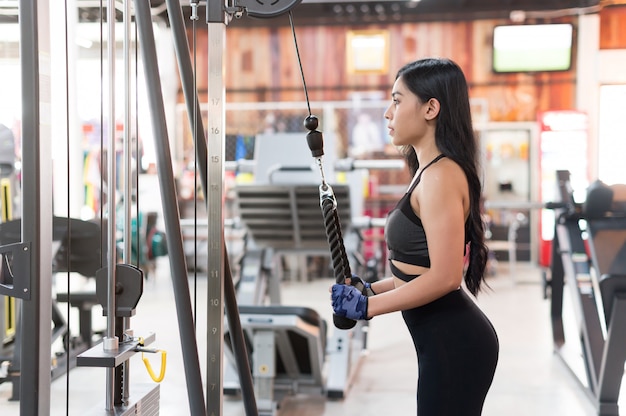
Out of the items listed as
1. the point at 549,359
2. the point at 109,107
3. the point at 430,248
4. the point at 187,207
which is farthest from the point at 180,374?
the point at 187,207

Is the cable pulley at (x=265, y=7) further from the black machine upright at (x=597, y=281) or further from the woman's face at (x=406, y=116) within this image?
the black machine upright at (x=597, y=281)

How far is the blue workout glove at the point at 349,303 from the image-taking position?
1.68 metres

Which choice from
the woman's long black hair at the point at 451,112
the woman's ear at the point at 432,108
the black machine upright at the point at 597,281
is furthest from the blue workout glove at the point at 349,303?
the black machine upright at the point at 597,281

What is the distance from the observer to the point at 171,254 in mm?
1970

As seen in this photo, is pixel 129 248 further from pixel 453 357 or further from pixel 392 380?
pixel 392 380

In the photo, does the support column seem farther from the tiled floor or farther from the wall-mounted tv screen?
the wall-mounted tv screen

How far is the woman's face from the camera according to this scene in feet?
5.80

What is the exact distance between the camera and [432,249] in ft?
5.33

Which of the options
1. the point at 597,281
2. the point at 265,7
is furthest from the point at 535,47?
the point at 265,7

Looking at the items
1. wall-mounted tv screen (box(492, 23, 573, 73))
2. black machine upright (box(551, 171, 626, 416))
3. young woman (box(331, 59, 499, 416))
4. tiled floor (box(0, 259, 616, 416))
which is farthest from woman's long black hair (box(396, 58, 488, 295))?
wall-mounted tv screen (box(492, 23, 573, 73))

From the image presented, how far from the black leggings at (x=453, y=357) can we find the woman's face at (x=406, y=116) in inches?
15.9

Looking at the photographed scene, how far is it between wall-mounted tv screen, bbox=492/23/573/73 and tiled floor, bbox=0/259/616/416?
13.6 feet

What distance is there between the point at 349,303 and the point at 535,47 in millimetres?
8510

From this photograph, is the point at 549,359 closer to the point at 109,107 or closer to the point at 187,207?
the point at 109,107
